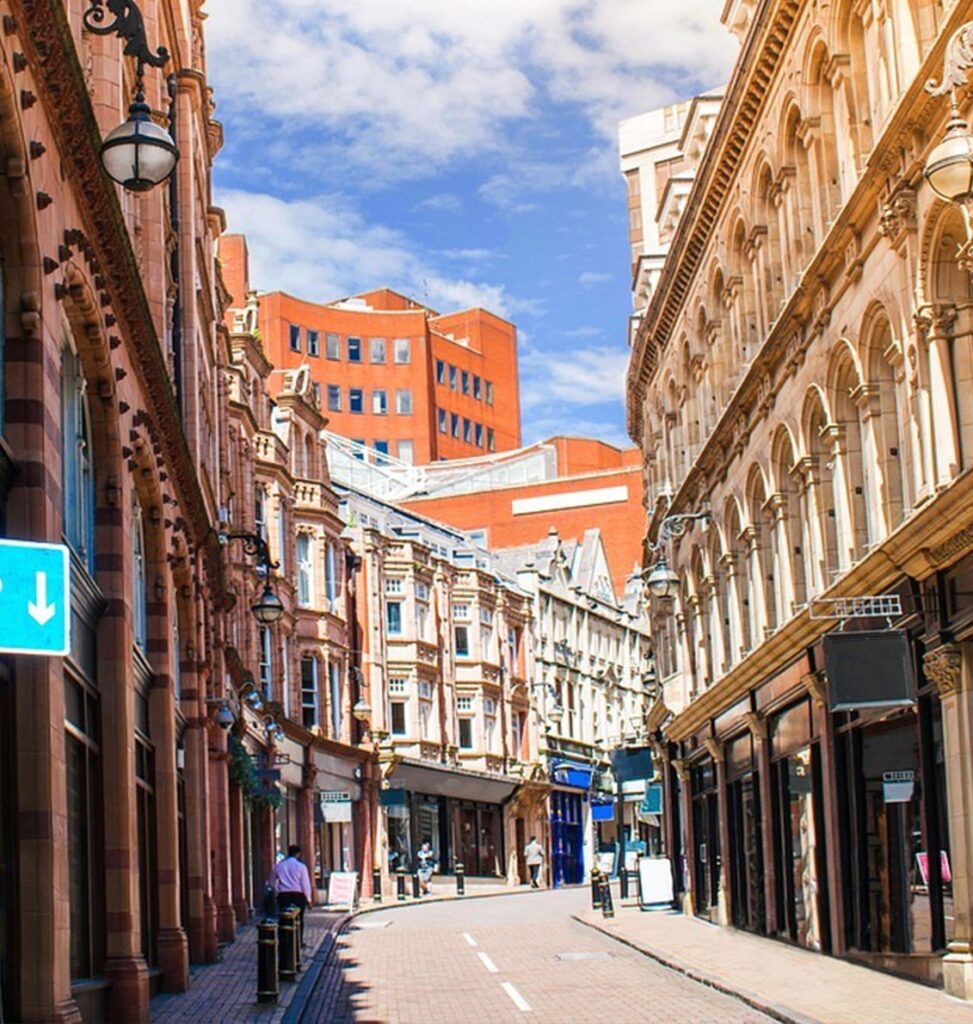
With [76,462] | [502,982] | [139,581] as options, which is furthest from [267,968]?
[76,462]

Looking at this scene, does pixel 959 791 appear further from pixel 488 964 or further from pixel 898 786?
pixel 488 964

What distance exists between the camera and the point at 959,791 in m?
18.5

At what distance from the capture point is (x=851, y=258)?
2259 centimetres

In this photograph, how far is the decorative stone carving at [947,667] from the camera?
18.5 metres

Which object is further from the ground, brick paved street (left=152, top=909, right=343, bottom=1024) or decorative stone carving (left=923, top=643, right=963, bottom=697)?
decorative stone carving (left=923, top=643, right=963, bottom=697)

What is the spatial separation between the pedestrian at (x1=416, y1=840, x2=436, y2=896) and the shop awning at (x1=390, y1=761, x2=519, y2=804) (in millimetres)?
2353

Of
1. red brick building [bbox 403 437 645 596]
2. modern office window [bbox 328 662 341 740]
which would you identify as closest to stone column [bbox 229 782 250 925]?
modern office window [bbox 328 662 341 740]

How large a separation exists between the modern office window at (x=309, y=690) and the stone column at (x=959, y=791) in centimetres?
3966

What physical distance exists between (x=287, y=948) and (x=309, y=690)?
33.8m

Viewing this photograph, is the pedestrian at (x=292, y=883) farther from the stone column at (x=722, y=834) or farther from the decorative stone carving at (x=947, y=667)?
the decorative stone carving at (x=947, y=667)

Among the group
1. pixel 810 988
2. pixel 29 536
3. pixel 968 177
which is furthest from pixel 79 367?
pixel 810 988

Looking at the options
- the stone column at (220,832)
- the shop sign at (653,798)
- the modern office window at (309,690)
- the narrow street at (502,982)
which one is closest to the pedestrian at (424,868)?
the modern office window at (309,690)

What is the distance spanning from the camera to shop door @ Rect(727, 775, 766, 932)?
104ft

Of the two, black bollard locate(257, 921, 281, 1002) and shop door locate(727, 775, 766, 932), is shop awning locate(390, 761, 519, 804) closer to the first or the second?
shop door locate(727, 775, 766, 932)
